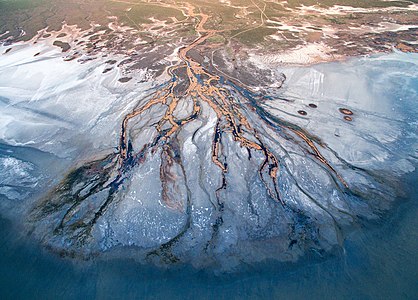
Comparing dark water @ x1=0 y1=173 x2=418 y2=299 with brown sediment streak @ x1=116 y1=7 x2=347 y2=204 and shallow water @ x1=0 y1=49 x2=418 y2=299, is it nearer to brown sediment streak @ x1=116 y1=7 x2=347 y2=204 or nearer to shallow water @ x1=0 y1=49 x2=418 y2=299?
shallow water @ x1=0 y1=49 x2=418 y2=299

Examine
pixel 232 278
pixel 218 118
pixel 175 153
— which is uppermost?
pixel 218 118

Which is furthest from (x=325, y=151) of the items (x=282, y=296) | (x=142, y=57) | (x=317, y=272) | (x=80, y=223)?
(x=142, y=57)

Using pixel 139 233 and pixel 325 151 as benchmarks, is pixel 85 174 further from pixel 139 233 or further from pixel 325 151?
pixel 325 151

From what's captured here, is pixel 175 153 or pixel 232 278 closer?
pixel 232 278

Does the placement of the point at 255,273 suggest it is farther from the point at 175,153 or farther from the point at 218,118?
the point at 218,118

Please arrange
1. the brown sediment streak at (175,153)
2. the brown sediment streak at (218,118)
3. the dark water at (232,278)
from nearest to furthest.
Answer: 1. the dark water at (232,278)
2. the brown sediment streak at (175,153)
3. the brown sediment streak at (218,118)

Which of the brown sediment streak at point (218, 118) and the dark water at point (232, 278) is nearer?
the dark water at point (232, 278)

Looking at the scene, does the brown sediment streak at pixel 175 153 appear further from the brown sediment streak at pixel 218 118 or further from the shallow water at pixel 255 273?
the shallow water at pixel 255 273

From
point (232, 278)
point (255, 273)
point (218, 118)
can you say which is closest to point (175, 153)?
point (218, 118)

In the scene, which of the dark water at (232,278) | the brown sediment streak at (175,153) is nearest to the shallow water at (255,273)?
the dark water at (232,278)
